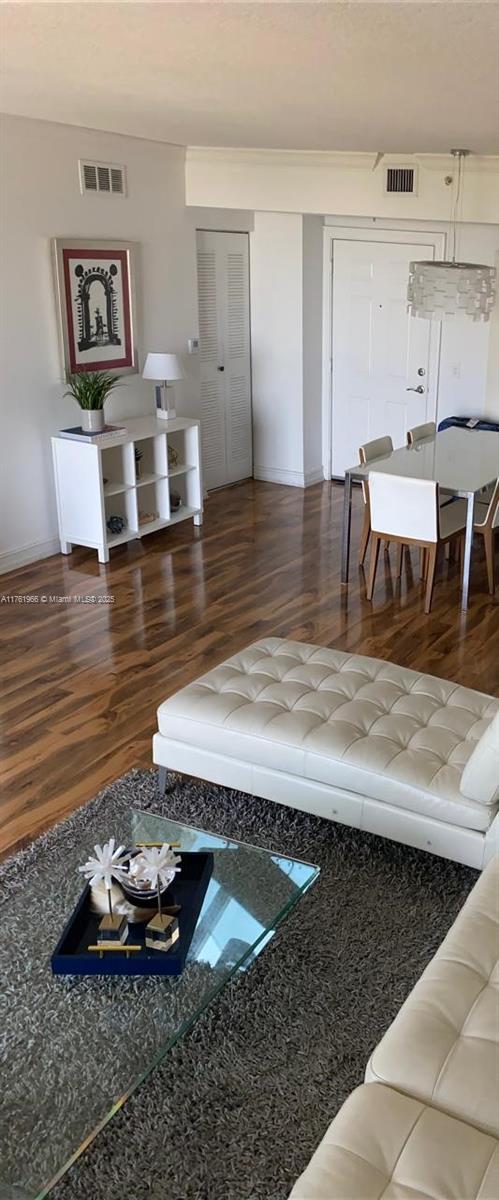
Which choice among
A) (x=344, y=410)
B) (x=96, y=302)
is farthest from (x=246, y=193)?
(x=344, y=410)

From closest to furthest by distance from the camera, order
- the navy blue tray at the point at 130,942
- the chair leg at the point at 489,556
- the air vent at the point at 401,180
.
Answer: the navy blue tray at the point at 130,942, the chair leg at the point at 489,556, the air vent at the point at 401,180

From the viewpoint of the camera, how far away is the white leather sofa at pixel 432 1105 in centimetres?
174

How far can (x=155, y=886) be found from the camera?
2.56 m

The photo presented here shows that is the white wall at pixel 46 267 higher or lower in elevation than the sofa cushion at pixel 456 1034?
higher

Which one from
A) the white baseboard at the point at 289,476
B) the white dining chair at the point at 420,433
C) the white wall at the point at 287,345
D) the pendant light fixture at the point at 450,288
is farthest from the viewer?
the white baseboard at the point at 289,476

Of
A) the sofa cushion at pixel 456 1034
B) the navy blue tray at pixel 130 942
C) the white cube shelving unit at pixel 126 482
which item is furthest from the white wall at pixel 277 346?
the sofa cushion at pixel 456 1034

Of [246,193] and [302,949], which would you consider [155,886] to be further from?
[246,193]

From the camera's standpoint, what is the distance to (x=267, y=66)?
2.91 m

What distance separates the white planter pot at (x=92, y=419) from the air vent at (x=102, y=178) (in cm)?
134

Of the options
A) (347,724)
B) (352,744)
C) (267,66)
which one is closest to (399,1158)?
(352,744)

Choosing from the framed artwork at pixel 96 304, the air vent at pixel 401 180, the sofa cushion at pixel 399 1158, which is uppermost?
the air vent at pixel 401 180

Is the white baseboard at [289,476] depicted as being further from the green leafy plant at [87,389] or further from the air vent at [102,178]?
the air vent at [102,178]

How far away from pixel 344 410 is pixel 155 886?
6268 mm

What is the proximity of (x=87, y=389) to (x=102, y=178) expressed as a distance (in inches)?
52.9
